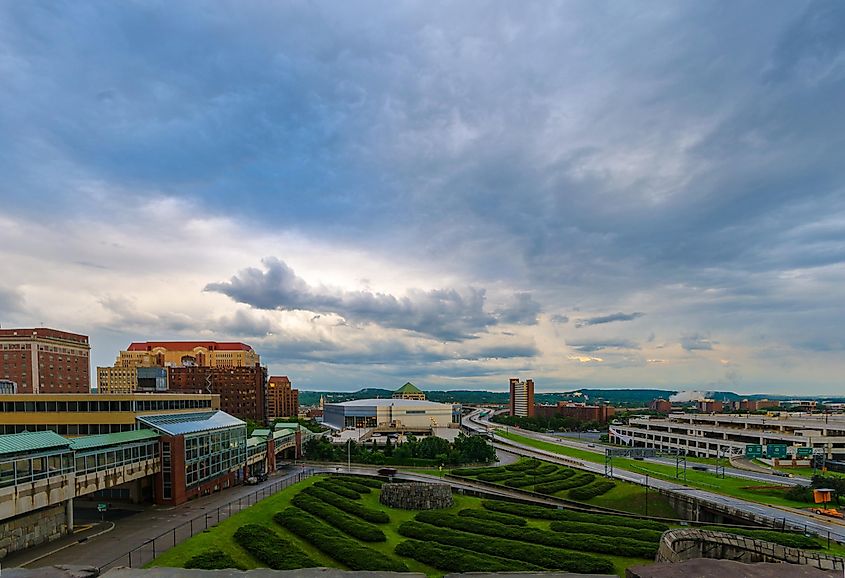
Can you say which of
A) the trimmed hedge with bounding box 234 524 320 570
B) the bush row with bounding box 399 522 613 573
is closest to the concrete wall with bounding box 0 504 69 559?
the trimmed hedge with bounding box 234 524 320 570

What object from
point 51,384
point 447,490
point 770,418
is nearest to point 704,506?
point 447,490

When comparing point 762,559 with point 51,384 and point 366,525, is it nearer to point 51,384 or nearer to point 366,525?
point 366,525

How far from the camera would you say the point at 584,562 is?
39156 mm

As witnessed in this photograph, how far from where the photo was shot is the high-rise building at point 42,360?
142m

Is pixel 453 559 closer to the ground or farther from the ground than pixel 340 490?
farther from the ground

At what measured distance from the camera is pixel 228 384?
171500mm

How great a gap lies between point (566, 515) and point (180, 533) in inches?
1420

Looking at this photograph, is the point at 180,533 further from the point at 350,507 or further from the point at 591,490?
the point at 591,490

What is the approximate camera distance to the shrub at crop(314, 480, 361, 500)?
61.2m

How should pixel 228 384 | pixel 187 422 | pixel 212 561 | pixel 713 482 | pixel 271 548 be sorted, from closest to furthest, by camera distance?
pixel 212 561 < pixel 271 548 < pixel 187 422 < pixel 713 482 < pixel 228 384

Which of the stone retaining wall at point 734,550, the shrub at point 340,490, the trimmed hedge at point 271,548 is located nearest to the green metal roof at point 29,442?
the trimmed hedge at point 271,548

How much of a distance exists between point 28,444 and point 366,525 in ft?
88.4

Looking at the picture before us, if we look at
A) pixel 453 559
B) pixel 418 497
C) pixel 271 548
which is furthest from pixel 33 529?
pixel 418 497

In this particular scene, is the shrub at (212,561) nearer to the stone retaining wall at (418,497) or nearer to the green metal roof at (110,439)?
the green metal roof at (110,439)
